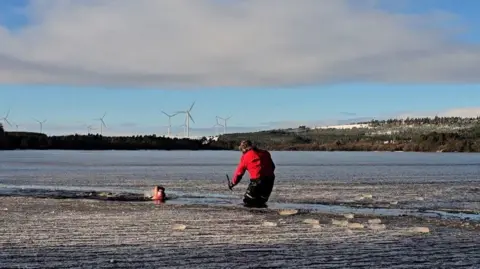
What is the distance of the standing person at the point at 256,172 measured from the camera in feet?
67.2

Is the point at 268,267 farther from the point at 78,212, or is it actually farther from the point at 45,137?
the point at 45,137

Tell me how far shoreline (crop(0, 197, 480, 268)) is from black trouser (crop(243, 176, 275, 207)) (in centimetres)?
200

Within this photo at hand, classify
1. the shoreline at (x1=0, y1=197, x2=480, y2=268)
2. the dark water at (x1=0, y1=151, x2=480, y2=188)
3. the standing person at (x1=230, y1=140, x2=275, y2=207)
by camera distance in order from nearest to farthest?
the shoreline at (x1=0, y1=197, x2=480, y2=268)
the standing person at (x1=230, y1=140, x2=275, y2=207)
the dark water at (x1=0, y1=151, x2=480, y2=188)

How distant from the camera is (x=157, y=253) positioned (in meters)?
11.4

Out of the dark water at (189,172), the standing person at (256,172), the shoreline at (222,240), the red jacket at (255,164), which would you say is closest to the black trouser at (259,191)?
the standing person at (256,172)

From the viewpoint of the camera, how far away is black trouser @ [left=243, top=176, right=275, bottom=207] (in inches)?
813

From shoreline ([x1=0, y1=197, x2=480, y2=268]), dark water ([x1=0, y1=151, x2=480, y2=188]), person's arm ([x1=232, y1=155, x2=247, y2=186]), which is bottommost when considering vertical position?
shoreline ([x1=0, y1=197, x2=480, y2=268])

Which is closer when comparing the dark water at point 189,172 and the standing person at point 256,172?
the standing person at point 256,172

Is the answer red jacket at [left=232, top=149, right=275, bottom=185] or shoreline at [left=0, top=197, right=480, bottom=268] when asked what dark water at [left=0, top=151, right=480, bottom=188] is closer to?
red jacket at [left=232, top=149, right=275, bottom=185]

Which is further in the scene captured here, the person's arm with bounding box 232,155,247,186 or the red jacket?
the red jacket

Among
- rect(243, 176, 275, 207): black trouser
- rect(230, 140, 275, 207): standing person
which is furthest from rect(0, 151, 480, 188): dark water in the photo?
rect(230, 140, 275, 207): standing person

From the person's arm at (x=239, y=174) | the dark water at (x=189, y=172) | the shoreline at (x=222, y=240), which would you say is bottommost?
the shoreline at (x=222, y=240)

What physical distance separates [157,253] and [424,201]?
13.8 metres

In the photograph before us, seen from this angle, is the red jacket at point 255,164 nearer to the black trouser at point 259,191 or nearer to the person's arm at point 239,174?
the person's arm at point 239,174
